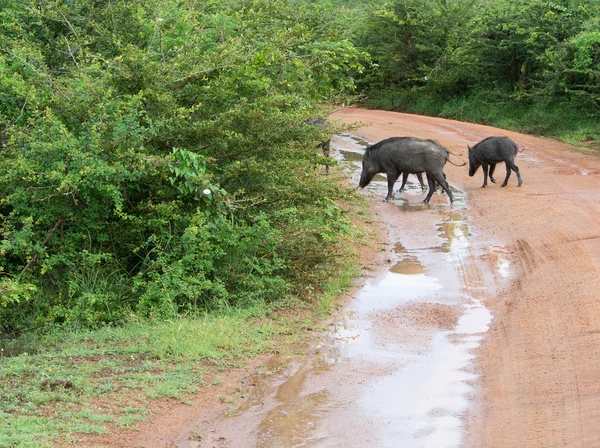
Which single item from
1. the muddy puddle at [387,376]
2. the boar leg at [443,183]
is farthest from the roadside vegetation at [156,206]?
the boar leg at [443,183]

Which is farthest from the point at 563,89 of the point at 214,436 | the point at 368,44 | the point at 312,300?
the point at 214,436

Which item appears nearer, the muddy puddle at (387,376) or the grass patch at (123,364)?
the grass patch at (123,364)

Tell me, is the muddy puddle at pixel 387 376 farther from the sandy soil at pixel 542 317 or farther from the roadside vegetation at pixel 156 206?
the roadside vegetation at pixel 156 206

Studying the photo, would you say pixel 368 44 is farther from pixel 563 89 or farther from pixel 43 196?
pixel 43 196

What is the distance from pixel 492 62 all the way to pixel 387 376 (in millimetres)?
22670

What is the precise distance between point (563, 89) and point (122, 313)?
19203mm

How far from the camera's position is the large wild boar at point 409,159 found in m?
16.0

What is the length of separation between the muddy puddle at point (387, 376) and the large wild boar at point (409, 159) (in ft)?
13.4

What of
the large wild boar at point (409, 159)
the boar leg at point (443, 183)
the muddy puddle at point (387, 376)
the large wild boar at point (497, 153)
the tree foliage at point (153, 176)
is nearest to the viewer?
the muddy puddle at point (387, 376)

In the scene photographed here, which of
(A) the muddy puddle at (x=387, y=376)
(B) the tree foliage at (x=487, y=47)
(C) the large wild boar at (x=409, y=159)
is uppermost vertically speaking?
(B) the tree foliage at (x=487, y=47)

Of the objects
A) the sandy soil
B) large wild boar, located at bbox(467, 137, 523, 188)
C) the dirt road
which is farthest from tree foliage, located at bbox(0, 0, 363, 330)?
large wild boar, located at bbox(467, 137, 523, 188)

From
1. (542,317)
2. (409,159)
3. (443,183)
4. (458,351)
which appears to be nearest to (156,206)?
(458,351)

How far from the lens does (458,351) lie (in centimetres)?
826

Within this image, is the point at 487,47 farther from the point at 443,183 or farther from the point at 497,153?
the point at 443,183
